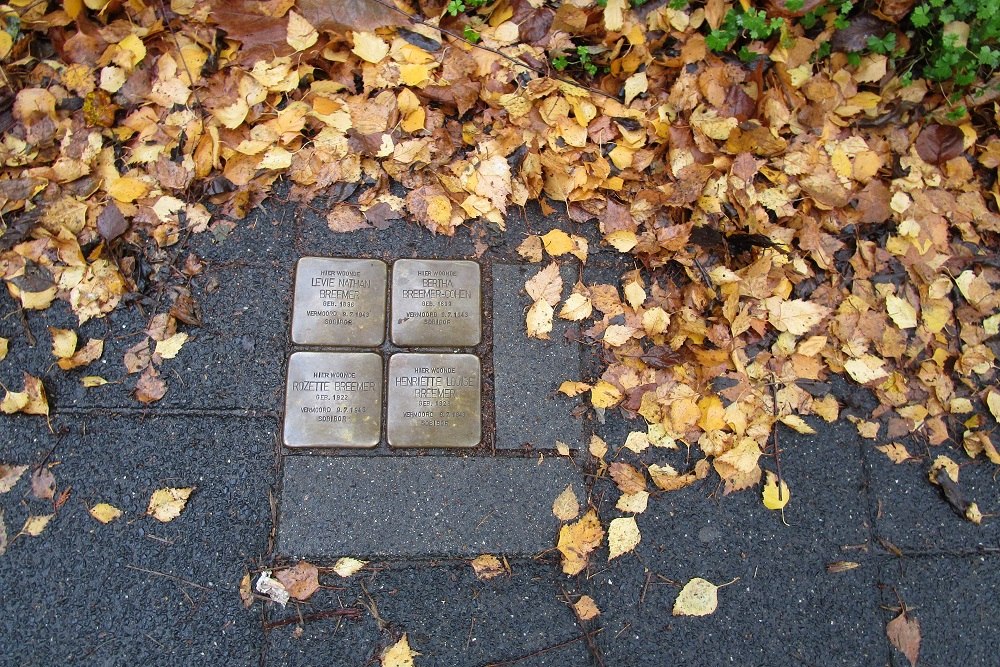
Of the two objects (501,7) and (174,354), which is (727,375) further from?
(174,354)

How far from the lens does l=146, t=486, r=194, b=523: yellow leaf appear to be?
2.04 meters

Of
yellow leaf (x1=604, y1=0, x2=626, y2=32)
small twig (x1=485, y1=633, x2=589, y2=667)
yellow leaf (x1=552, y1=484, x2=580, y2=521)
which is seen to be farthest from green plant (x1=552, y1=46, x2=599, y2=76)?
small twig (x1=485, y1=633, x2=589, y2=667)

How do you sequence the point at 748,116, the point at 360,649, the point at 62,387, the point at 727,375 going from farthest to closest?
the point at 748,116 → the point at 727,375 → the point at 62,387 → the point at 360,649

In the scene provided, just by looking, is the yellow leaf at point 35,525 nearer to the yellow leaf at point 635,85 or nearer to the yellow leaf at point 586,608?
the yellow leaf at point 586,608

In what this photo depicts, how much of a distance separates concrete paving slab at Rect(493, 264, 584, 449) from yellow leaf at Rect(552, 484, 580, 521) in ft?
0.53

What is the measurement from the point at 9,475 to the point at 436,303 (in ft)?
4.62

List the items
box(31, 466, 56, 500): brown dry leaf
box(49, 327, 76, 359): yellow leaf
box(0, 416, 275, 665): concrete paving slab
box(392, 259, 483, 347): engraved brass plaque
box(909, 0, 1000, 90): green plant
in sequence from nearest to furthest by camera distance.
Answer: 1. box(0, 416, 275, 665): concrete paving slab
2. box(31, 466, 56, 500): brown dry leaf
3. box(49, 327, 76, 359): yellow leaf
4. box(392, 259, 483, 347): engraved brass plaque
5. box(909, 0, 1000, 90): green plant

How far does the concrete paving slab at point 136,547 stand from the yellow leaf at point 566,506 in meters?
0.90

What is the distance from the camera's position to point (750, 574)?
214cm

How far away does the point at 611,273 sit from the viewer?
238 cm

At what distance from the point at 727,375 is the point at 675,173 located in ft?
2.42

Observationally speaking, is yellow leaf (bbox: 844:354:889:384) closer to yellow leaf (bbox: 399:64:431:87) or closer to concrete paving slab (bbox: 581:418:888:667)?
concrete paving slab (bbox: 581:418:888:667)

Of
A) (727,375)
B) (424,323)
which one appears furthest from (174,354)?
(727,375)

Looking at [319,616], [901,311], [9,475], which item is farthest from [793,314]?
[9,475]
